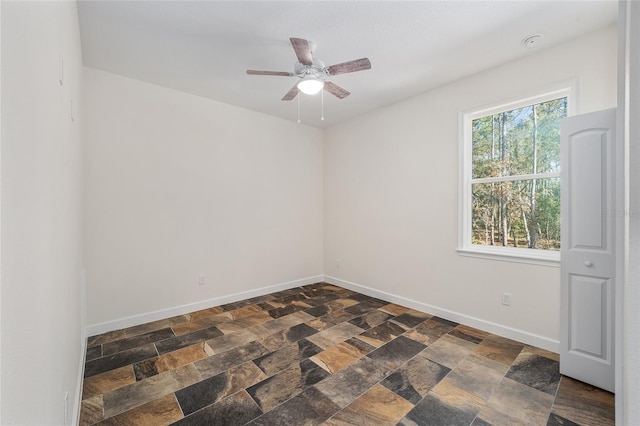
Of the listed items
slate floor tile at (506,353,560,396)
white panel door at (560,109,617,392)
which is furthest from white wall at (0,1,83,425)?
white panel door at (560,109,617,392)

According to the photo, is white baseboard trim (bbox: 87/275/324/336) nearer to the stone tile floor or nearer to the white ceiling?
the stone tile floor

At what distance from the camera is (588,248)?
6.84 feet

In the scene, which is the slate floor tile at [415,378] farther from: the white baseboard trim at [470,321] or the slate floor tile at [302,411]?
the white baseboard trim at [470,321]

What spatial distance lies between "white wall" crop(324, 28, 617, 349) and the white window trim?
0.19 feet

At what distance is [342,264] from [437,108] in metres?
2.73

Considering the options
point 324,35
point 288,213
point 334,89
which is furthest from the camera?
point 288,213

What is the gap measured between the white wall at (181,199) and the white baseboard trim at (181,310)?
0.11ft

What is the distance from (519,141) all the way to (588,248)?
1.29 m

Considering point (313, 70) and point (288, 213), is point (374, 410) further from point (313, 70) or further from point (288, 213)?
point (288, 213)

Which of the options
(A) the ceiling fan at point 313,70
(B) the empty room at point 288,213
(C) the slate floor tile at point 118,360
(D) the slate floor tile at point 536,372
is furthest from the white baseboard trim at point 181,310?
(D) the slate floor tile at point 536,372

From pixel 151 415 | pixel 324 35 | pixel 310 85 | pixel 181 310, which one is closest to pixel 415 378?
pixel 151 415

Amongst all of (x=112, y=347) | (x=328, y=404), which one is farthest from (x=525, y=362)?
(x=112, y=347)

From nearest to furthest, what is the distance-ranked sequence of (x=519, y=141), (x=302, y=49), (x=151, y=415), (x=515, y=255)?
(x=151, y=415) → (x=302, y=49) → (x=515, y=255) → (x=519, y=141)

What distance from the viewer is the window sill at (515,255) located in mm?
2583
